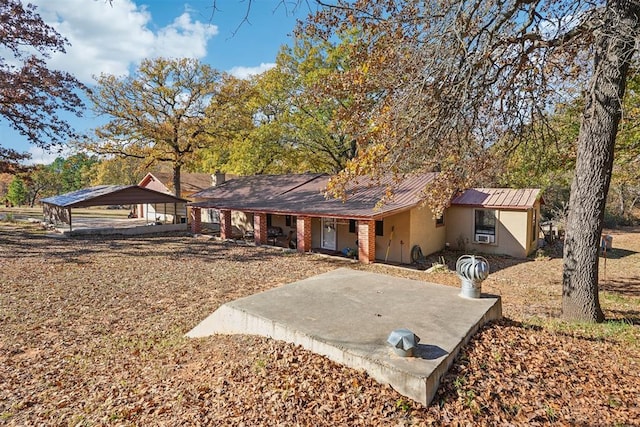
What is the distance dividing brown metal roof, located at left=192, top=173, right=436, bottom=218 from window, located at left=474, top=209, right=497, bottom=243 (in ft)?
9.98

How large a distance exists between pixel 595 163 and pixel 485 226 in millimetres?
10839

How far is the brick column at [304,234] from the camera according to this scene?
14938 mm

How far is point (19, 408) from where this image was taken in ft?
13.7

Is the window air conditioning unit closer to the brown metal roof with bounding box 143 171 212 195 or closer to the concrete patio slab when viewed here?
the concrete patio slab

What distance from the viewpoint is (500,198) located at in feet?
51.4

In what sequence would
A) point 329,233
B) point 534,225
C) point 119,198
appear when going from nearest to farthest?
point 329,233 < point 534,225 < point 119,198

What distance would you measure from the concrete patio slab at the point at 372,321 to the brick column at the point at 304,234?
7572mm

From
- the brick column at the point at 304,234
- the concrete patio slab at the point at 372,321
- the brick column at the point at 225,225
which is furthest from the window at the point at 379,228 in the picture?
the brick column at the point at 225,225

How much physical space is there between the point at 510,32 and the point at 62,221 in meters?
27.1

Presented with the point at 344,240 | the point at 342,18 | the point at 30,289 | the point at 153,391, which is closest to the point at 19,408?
the point at 153,391

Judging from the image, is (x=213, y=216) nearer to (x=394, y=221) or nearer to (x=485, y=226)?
(x=394, y=221)

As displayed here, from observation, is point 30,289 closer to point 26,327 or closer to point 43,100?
point 26,327

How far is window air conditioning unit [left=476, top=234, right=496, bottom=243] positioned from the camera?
15719mm

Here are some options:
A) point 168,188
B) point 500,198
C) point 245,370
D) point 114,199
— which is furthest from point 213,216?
point 245,370
